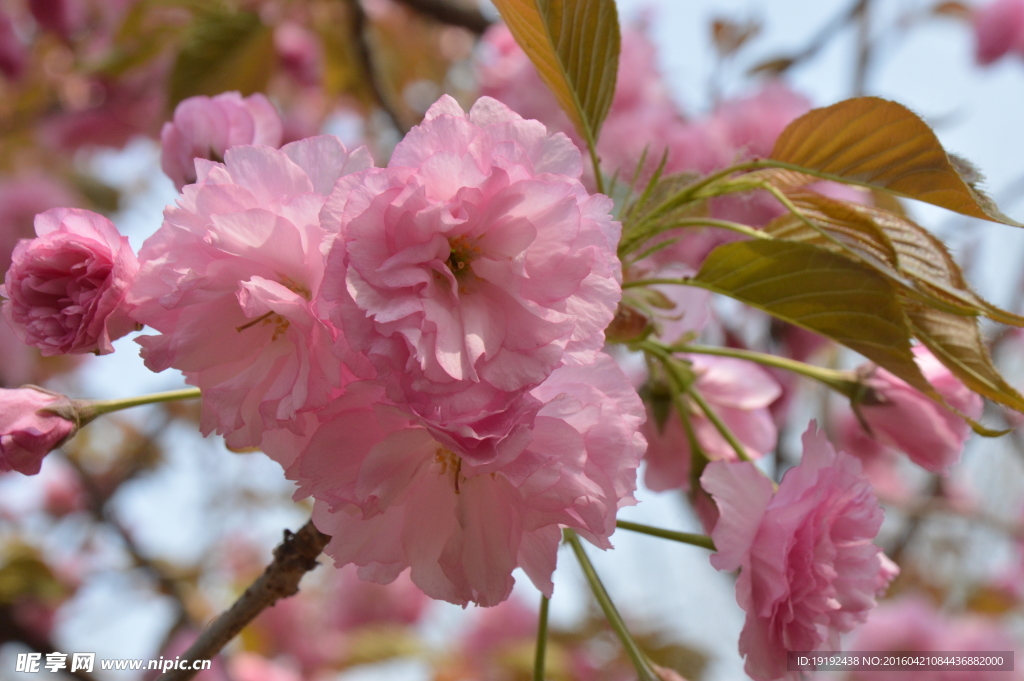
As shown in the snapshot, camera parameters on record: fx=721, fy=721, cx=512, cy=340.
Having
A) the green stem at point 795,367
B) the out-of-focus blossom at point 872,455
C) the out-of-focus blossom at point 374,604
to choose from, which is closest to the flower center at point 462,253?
the green stem at point 795,367

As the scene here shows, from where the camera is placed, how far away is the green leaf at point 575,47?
62cm

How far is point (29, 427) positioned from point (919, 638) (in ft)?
8.71

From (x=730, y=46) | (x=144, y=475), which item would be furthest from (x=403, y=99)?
(x=144, y=475)

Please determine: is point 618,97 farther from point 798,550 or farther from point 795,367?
point 798,550

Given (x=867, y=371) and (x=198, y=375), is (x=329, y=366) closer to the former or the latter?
(x=198, y=375)

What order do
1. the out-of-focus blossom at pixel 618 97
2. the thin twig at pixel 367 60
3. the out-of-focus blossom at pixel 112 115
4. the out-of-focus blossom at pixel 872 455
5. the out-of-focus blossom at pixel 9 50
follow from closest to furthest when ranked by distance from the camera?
1. the out-of-focus blossom at pixel 618 97
2. the thin twig at pixel 367 60
3. the out-of-focus blossom at pixel 872 455
4. the out-of-focus blossom at pixel 112 115
5. the out-of-focus blossom at pixel 9 50

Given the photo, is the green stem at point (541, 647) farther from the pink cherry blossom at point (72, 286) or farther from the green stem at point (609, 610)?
the pink cherry blossom at point (72, 286)

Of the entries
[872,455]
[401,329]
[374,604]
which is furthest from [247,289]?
[374,604]

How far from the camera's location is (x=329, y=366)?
A: 1.45 ft

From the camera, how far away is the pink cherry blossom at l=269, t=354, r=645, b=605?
1.50 ft

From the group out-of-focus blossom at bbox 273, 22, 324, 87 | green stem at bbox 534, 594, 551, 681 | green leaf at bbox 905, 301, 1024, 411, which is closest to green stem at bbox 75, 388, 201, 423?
green stem at bbox 534, 594, 551, 681

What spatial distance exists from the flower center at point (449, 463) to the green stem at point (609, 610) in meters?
0.18

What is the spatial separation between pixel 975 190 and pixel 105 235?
2.19 feet

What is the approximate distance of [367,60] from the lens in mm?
1693
